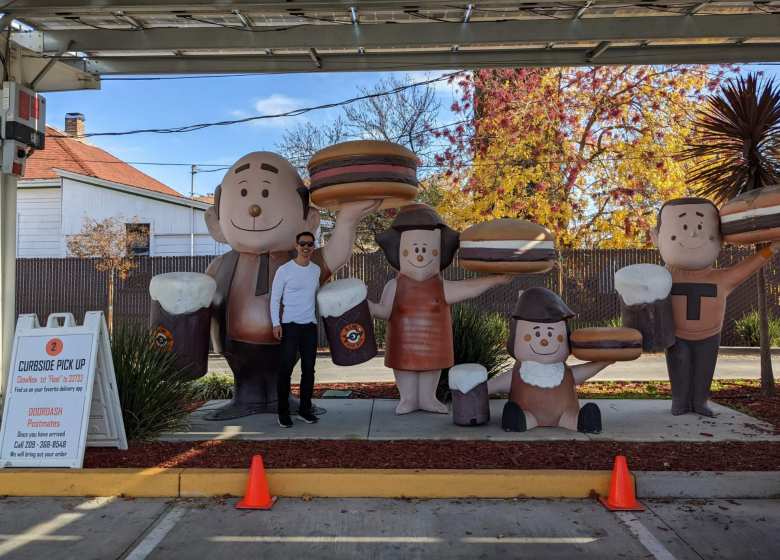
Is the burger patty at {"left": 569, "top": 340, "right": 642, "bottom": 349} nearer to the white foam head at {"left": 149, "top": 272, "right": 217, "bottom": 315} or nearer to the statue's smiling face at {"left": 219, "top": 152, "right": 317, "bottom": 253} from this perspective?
the statue's smiling face at {"left": 219, "top": 152, "right": 317, "bottom": 253}

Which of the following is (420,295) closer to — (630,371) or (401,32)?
(401,32)

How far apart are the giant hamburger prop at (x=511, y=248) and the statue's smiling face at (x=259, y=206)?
1.90m

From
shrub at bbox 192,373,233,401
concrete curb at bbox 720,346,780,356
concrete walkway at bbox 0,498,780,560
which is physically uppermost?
concrete curb at bbox 720,346,780,356

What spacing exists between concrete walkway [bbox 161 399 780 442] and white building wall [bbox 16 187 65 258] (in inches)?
705

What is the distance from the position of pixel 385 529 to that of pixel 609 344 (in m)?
2.86

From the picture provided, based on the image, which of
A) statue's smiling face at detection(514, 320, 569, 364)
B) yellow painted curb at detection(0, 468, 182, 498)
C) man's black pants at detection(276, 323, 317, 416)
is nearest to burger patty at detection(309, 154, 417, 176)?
man's black pants at detection(276, 323, 317, 416)

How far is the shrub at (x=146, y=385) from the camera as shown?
5.71m

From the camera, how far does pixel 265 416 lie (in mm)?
6938

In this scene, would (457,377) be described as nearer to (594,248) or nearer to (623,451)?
(623,451)

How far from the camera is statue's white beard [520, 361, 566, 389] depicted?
606cm

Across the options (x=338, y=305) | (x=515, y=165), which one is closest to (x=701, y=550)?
(x=338, y=305)

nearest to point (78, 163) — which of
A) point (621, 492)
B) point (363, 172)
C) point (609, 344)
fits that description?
point (363, 172)

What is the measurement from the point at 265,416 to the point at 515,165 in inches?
351

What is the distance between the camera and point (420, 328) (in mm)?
6648
